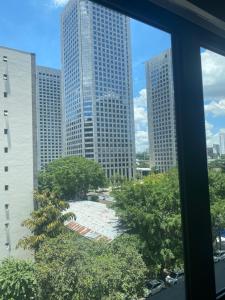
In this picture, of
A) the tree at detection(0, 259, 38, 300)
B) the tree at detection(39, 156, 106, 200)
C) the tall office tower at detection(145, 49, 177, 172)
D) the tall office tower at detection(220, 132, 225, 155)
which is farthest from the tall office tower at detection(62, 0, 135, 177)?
the tall office tower at detection(220, 132, 225, 155)

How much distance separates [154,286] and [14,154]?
2.99ft

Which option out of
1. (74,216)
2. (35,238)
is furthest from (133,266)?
(35,238)

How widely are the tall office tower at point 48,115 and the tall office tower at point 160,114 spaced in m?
0.51

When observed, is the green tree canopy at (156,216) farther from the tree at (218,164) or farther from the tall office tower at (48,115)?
the tall office tower at (48,115)

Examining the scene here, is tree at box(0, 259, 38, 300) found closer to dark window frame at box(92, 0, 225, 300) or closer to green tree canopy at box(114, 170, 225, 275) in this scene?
green tree canopy at box(114, 170, 225, 275)

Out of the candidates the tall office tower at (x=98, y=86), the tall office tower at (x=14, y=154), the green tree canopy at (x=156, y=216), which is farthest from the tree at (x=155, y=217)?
the tall office tower at (x=14, y=154)

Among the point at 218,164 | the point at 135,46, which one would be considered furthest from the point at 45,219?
the point at 218,164

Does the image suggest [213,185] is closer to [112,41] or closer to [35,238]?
[112,41]

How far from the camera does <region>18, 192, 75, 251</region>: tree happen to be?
1.06 metres

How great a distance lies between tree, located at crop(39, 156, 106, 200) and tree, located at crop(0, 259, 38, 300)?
0.26m

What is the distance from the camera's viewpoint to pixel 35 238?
1063 millimetres

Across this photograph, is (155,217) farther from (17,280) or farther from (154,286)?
(17,280)

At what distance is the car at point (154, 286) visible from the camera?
1.42 metres

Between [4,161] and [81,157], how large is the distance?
33 cm
